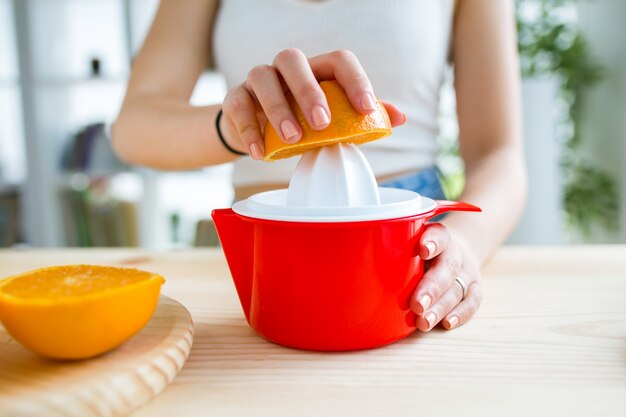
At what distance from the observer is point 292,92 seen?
0.44m

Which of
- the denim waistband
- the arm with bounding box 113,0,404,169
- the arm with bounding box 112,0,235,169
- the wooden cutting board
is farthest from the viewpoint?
the denim waistband

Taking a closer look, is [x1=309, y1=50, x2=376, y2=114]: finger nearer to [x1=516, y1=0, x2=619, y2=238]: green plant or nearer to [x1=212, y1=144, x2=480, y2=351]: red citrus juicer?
[x1=212, y1=144, x2=480, y2=351]: red citrus juicer

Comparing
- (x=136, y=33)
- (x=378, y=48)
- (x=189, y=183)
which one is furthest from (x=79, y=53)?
(x=378, y=48)

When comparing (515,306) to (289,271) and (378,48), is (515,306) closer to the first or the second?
(289,271)

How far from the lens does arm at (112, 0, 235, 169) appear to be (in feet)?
2.43

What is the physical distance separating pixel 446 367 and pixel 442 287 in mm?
92

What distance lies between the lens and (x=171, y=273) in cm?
70

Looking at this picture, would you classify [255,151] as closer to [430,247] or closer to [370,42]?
[430,247]

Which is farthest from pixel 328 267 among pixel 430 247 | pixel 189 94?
pixel 189 94

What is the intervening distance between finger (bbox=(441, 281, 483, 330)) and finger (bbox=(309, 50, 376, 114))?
0.66ft

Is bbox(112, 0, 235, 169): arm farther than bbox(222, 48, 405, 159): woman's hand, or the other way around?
bbox(112, 0, 235, 169): arm

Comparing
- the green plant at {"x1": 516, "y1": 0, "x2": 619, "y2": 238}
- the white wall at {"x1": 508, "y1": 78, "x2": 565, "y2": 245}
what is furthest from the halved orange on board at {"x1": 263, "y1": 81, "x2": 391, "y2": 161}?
the green plant at {"x1": 516, "y1": 0, "x2": 619, "y2": 238}

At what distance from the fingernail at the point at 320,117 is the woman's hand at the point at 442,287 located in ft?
0.42

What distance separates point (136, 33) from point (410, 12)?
62.9 inches
